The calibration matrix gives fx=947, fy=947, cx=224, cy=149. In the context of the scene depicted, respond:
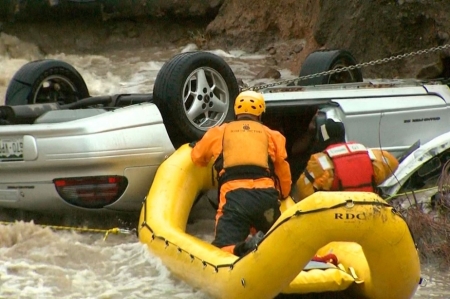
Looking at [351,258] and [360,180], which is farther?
[360,180]

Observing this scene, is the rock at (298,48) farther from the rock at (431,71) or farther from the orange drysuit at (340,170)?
the orange drysuit at (340,170)

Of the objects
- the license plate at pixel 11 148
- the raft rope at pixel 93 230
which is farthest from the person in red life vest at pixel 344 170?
the license plate at pixel 11 148

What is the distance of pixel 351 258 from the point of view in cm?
554

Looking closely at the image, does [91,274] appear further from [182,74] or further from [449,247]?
[449,247]

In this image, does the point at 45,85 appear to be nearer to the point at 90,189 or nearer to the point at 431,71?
the point at 90,189

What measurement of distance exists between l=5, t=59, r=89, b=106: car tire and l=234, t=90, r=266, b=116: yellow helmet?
1.95 metres

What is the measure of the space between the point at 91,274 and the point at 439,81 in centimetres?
425

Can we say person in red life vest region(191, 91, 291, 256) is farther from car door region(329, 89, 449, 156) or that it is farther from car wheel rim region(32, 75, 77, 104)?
car wheel rim region(32, 75, 77, 104)

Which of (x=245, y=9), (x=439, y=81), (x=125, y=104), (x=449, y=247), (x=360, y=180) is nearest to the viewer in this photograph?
(x=449, y=247)

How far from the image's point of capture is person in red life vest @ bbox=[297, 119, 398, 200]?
276 inches

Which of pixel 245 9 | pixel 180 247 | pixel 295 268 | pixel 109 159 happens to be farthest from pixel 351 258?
pixel 245 9

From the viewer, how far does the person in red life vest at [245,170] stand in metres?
6.32

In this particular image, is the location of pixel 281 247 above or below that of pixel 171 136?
below

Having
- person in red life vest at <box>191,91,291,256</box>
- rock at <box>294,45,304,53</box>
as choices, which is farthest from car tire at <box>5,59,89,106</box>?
rock at <box>294,45,304,53</box>
